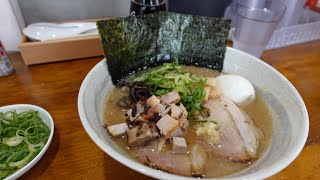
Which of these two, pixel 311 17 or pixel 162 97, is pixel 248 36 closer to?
pixel 311 17

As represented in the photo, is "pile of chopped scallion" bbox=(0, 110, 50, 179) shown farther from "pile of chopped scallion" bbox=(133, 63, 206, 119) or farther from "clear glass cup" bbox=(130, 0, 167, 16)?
"clear glass cup" bbox=(130, 0, 167, 16)

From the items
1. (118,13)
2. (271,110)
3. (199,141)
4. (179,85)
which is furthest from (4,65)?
(271,110)

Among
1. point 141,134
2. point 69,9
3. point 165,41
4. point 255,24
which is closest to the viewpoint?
point 141,134

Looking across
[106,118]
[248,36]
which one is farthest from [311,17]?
[106,118]

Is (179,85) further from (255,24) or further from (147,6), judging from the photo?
(255,24)

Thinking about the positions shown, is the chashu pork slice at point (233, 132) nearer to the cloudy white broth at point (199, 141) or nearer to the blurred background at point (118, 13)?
the cloudy white broth at point (199, 141)

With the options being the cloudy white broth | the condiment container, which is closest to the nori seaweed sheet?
the cloudy white broth

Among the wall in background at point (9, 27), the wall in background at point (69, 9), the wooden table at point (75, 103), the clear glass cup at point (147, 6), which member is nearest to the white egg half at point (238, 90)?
the wooden table at point (75, 103)

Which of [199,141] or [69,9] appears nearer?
[199,141]
